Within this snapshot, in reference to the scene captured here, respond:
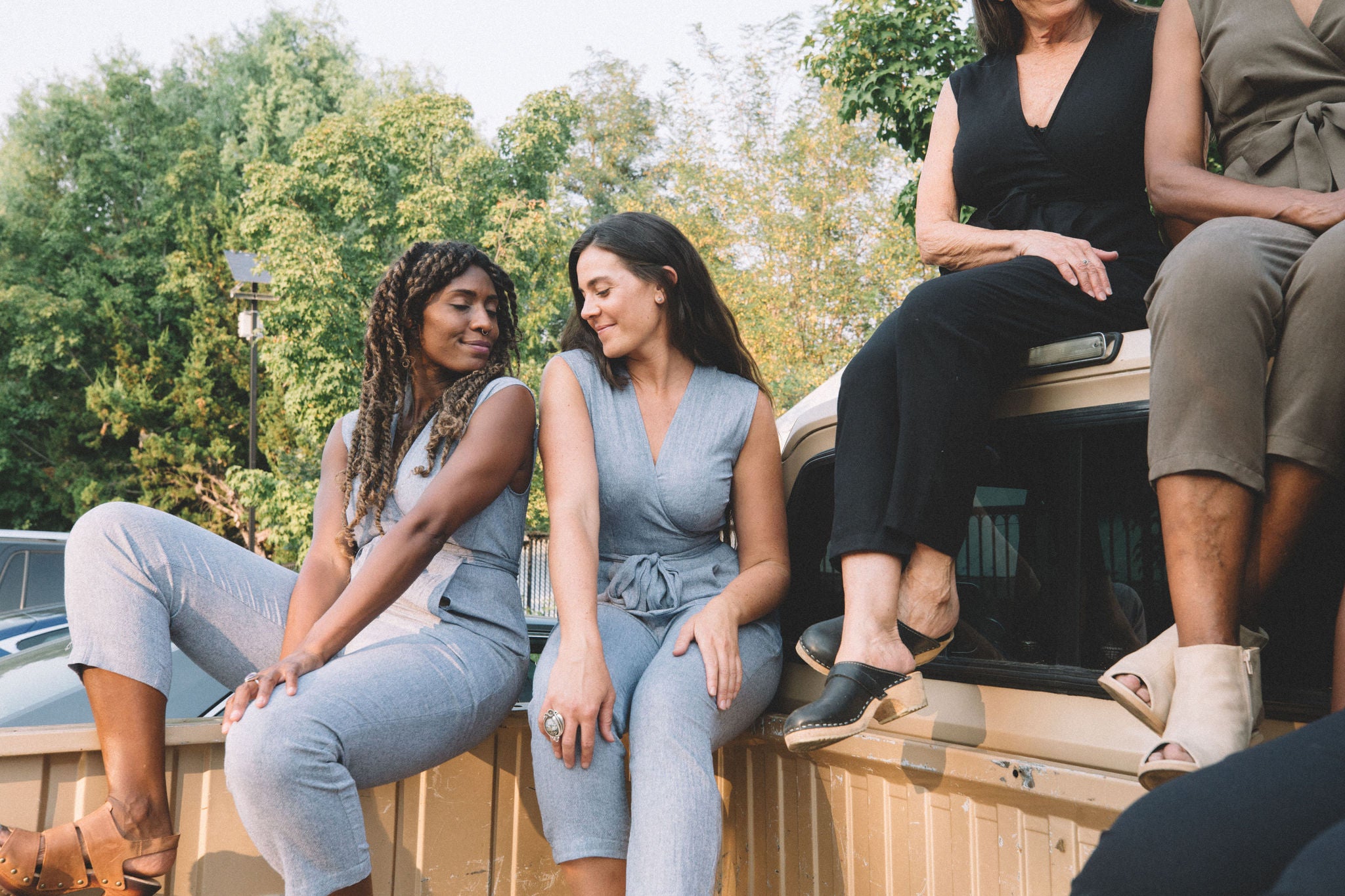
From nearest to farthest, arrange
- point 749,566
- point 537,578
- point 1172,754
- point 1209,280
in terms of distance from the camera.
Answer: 1. point 1172,754
2. point 1209,280
3. point 749,566
4. point 537,578

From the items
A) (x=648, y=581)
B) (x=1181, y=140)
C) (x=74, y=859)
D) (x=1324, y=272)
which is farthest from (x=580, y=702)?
(x=1181, y=140)

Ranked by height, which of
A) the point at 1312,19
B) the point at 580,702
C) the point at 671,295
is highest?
the point at 1312,19

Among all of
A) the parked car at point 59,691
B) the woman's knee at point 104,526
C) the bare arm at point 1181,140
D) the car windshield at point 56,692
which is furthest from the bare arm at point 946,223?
the car windshield at point 56,692

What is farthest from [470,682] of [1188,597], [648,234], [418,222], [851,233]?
[851,233]

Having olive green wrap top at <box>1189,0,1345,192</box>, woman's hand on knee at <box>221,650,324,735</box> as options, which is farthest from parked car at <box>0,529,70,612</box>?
olive green wrap top at <box>1189,0,1345,192</box>

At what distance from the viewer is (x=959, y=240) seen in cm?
258

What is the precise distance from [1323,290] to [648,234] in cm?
165

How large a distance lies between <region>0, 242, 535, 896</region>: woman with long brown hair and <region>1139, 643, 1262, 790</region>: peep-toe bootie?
1.48 m

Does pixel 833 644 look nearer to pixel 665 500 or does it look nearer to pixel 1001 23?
pixel 665 500

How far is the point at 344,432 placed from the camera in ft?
9.81

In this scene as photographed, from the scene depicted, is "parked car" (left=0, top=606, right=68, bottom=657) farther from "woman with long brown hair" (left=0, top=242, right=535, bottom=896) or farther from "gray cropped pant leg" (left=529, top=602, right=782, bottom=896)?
"gray cropped pant leg" (left=529, top=602, right=782, bottom=896)

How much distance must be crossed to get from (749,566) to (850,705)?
2.48ft

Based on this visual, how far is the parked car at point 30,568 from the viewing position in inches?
321

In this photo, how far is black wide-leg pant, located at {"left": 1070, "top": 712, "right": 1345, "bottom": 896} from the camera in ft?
3.13
